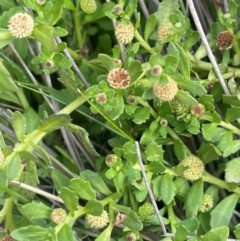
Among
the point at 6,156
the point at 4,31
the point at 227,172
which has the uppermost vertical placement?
the point at 4,31

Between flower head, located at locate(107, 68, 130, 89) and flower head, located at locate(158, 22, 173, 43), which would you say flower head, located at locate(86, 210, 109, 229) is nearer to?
flower head, located at locate(107, 68, 130, 89)

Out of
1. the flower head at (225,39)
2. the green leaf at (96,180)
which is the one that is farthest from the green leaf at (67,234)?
the flower head at (225,39)

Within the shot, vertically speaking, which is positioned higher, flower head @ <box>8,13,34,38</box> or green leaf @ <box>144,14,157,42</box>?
flower head @ <box>8,13,34,38</box>

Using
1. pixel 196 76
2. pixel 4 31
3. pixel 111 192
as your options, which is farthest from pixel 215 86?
pixel 4 31

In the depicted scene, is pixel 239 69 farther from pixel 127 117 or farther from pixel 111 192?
pixel 111 192

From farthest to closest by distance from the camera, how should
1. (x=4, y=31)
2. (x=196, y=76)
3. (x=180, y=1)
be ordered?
(x=180, y=1) < (x=196, y=76) < (x=4, y=31)

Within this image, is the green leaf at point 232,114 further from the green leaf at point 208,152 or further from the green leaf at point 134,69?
the green leaf at point 134,69

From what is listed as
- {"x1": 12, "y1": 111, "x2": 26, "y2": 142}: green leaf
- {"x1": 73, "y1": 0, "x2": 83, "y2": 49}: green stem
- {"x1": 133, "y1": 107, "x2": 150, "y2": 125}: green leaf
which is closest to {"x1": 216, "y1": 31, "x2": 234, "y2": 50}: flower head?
{"x1": 133, "y1": 107, "x2": 150, "y2": 125}: green leaf
